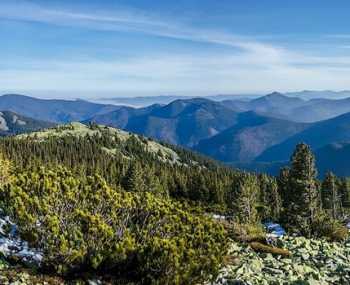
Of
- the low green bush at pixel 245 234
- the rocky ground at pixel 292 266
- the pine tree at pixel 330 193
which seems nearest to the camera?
the rocky ground at pixel 292 266

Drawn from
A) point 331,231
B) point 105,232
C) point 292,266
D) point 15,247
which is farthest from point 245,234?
point 15,247

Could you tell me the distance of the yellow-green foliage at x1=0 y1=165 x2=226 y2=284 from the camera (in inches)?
772

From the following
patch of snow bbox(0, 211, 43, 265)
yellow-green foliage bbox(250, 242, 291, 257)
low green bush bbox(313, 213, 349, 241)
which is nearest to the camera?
patch of snow bbox(0, 211, 43, 265)

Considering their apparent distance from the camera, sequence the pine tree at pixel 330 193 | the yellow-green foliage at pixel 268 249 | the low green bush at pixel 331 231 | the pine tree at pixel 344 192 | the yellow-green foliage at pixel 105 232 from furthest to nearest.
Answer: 1. the pine tree at pixel 344 192
2. the pine tree at pixel 330 193
3. the low green bush at pixel 331 231
4. the yellow-green foliage at pixel 268 249
5. the yellow-green foliage at pixel 105 232

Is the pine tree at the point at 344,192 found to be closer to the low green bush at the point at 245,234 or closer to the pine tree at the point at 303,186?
the pine tree at the point at 303,186

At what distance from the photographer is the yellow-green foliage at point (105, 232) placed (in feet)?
64.3

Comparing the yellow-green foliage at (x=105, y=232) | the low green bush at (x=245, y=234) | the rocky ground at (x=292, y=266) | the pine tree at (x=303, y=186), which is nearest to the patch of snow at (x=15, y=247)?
the yellow-green foliage at (x=105, y=232)

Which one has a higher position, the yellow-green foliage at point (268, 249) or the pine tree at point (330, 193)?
the yellow-green foliage at point (268, 249)

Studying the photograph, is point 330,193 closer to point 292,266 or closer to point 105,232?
point 292,266

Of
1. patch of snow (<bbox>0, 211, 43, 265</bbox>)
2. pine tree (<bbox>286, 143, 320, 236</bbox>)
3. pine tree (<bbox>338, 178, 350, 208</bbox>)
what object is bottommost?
pine tree (<bbox>338, 178, 350, 208</bbox>)

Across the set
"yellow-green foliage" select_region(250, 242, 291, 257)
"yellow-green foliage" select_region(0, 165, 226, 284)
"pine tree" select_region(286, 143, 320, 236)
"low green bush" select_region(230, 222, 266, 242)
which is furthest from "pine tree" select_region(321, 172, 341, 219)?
"yellow-green foliage" select_region(0, 165, 226, 284)

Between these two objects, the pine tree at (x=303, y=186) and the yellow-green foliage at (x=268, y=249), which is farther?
the pine tree at (x=303, y=186)

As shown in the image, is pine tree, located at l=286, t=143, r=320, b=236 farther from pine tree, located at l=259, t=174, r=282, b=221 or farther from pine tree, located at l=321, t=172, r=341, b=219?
pine tree, located at l=321, t=172, r=341, b=219

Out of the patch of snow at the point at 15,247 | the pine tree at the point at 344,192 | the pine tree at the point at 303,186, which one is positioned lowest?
the pine tree at the point at 344,192
